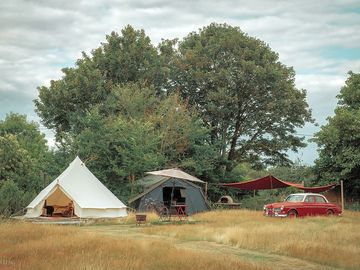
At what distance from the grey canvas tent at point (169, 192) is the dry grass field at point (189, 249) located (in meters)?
10.7

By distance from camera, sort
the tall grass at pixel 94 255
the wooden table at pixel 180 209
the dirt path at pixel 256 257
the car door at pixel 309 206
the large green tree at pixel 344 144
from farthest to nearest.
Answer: the large green tree at pixel 344 144 < the wooden table at pixel 180 209 < the car door at pixel 309 206 < the dirt path at pixel 256 257 < the tall grass at pixel 94 255

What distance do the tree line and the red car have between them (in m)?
6.50

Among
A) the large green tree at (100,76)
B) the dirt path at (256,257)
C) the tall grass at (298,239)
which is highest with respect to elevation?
the large green tree at (100,76)

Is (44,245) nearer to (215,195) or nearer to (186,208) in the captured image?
(186,208)

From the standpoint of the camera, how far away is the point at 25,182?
2941 cm

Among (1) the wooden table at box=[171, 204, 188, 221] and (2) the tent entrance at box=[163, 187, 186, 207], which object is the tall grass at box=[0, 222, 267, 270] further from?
(2) the tent entrance at box=[163, 187, 186, 207]

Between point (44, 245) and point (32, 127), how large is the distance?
48.9 metres

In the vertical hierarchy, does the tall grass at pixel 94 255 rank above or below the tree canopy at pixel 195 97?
below

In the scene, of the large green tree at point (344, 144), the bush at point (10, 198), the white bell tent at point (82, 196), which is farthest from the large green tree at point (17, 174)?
the large green tree at point (344, 144)

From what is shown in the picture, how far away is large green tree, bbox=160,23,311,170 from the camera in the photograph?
38.0 m

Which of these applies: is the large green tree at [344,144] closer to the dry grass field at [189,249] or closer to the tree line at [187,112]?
the tree line at [187,112]

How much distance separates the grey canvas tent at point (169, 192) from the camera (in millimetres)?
29359

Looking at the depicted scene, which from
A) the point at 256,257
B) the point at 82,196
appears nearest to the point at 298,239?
the point at 256,257

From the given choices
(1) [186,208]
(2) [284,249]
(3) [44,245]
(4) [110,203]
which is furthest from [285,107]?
(3) [44,245]
